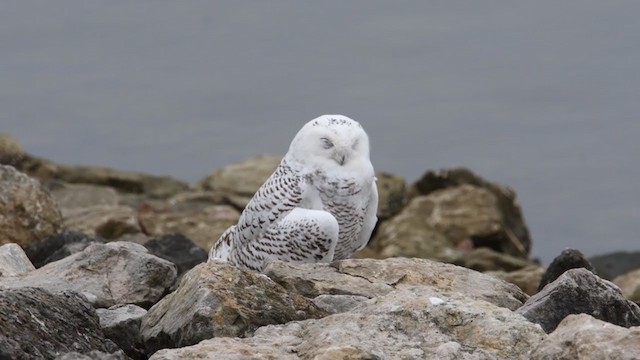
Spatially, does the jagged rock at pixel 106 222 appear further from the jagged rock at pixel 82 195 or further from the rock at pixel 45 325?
the rock at pixel 45 325

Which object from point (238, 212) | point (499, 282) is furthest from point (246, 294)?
point (238, 212)

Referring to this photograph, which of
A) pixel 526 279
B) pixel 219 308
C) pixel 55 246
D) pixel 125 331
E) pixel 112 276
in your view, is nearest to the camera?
pixel 219 308

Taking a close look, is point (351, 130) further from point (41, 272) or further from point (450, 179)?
point (450, 179)

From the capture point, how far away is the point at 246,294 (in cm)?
1038

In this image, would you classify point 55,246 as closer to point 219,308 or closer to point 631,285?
point 219,308

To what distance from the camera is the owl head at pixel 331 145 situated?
12758 millimetres

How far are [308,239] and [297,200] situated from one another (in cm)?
36

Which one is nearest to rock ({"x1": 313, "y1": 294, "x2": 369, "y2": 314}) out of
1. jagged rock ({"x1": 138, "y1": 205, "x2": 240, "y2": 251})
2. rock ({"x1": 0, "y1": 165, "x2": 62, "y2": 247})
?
rock ({"x1": 0, "y1": 165, "x2": 62, "y2": 247})

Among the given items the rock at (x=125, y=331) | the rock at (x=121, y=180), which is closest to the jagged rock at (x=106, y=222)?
the rock at (x=121, y=180)

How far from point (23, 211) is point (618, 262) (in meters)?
15.5

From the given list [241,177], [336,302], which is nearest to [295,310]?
[336,302]

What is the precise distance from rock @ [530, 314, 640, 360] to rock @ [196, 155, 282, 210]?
1876 centimetres

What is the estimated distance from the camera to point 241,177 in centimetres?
2977

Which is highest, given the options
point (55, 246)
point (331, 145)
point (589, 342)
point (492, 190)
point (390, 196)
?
point (331, 145)
